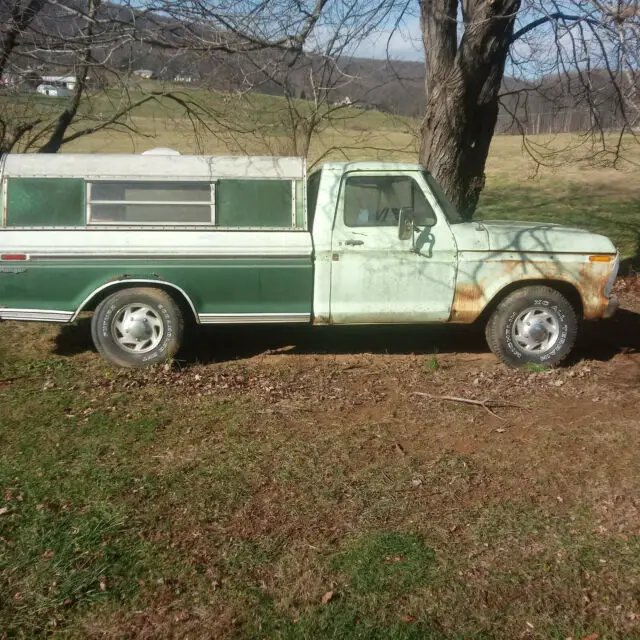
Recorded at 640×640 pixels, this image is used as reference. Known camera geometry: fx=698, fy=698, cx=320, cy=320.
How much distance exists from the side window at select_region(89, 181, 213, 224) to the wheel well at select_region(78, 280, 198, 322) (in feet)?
1.78

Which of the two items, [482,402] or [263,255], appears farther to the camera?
[263,255]

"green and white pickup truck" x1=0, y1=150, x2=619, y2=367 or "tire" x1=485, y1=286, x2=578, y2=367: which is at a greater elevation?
"green and white pickup truck" x1=0, y1=150, x2=619, y2=367

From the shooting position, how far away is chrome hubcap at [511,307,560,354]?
6.36m

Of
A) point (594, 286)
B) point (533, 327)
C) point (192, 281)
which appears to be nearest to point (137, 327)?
point (192, 281)

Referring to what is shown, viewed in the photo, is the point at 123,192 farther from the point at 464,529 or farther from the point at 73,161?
the point at 464,529

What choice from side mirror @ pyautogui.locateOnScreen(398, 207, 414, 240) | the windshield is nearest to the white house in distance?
the windshield

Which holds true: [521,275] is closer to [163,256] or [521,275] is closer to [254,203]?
[254,203]

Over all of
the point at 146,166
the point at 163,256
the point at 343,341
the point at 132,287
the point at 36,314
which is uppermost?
the point at 146,166

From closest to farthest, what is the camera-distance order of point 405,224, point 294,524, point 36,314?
point 294,524, point 36,314, point 405,224

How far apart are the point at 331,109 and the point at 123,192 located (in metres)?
5.99

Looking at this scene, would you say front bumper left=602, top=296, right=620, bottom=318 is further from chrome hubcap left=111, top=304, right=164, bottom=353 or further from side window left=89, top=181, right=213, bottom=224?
chrome hubcap left=111, top=304, right=164, bottom=353

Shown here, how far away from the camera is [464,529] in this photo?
3797 millimetres

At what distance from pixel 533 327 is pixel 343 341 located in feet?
6.55

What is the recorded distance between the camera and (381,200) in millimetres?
6387
